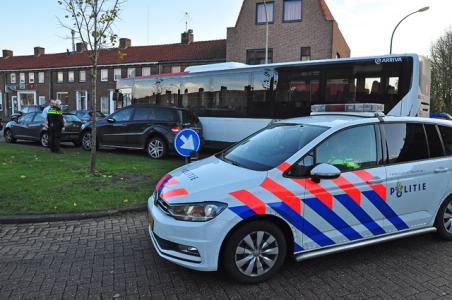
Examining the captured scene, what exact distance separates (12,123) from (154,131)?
8.29 m

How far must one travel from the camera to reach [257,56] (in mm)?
31812

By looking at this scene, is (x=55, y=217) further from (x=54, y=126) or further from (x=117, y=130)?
(x=54, y=126)

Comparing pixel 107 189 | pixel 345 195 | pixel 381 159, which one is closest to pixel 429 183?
pixel 381 159

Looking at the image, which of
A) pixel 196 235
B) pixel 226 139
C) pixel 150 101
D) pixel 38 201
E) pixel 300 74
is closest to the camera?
pixel 196 235

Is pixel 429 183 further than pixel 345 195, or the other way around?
pixel 429 183

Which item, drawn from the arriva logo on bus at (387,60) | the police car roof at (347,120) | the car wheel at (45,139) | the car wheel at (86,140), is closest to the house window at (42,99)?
the car wheel at (45,139)

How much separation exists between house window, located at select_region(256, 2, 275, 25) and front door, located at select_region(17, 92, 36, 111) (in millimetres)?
35011

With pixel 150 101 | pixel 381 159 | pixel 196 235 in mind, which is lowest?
pixel 196 235

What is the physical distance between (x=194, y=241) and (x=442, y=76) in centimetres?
4567

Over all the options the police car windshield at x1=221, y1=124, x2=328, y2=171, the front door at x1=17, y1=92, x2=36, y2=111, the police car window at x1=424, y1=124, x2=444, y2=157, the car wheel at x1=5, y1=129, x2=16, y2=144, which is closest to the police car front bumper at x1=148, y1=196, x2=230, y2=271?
the police car windshield at x1=221, y1=124, x2=328, y2=171

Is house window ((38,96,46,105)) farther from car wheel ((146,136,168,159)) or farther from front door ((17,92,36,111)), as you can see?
car wheel ((146,136,168,159))

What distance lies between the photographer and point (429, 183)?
4672mm

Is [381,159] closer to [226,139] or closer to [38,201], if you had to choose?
[38,201]

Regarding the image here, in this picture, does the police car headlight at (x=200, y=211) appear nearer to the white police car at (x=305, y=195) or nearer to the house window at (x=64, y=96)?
the white police car at (x=305, y=195)
